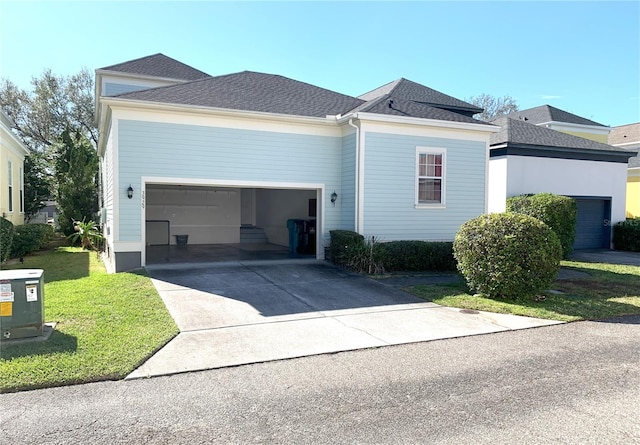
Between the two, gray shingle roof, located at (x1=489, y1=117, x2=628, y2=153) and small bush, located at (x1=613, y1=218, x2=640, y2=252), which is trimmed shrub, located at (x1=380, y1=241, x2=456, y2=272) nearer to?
gray shingle roof, located at (x1=489, y1=117, x2=628, y2=153)

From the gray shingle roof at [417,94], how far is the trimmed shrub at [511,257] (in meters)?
8.59

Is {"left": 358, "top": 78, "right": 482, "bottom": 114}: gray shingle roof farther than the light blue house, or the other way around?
{"left": 358, "top": 78, "right": 482, "bottom": 114}: gray shingle roof

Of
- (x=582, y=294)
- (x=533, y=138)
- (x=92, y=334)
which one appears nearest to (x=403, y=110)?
(x=582, y=294)

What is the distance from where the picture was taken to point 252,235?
61.8ft

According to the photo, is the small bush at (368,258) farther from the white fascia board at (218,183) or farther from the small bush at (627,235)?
the small bush at (627,235)

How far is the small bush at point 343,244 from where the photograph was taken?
10.8 m

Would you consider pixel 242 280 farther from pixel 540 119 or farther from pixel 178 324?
pixel 540 119

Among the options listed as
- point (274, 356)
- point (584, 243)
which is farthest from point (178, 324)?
point (584, 243)

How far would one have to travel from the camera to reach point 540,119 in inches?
961

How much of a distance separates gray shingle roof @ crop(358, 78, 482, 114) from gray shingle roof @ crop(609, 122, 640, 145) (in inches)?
615

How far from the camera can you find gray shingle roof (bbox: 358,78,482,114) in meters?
15.8

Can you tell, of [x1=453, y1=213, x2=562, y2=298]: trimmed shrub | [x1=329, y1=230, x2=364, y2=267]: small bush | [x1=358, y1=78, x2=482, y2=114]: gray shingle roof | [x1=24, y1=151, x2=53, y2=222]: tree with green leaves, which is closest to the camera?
[x1=453, y1=213, x2=562, y2=298]: trimmed shrub

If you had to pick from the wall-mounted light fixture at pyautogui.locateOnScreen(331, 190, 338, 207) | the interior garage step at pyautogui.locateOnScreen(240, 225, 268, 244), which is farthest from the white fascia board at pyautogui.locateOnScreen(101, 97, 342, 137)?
the interior garage step at pyautogui.locateOnScreen(240, 225, 268, 244)

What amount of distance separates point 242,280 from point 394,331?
4.25 meters
